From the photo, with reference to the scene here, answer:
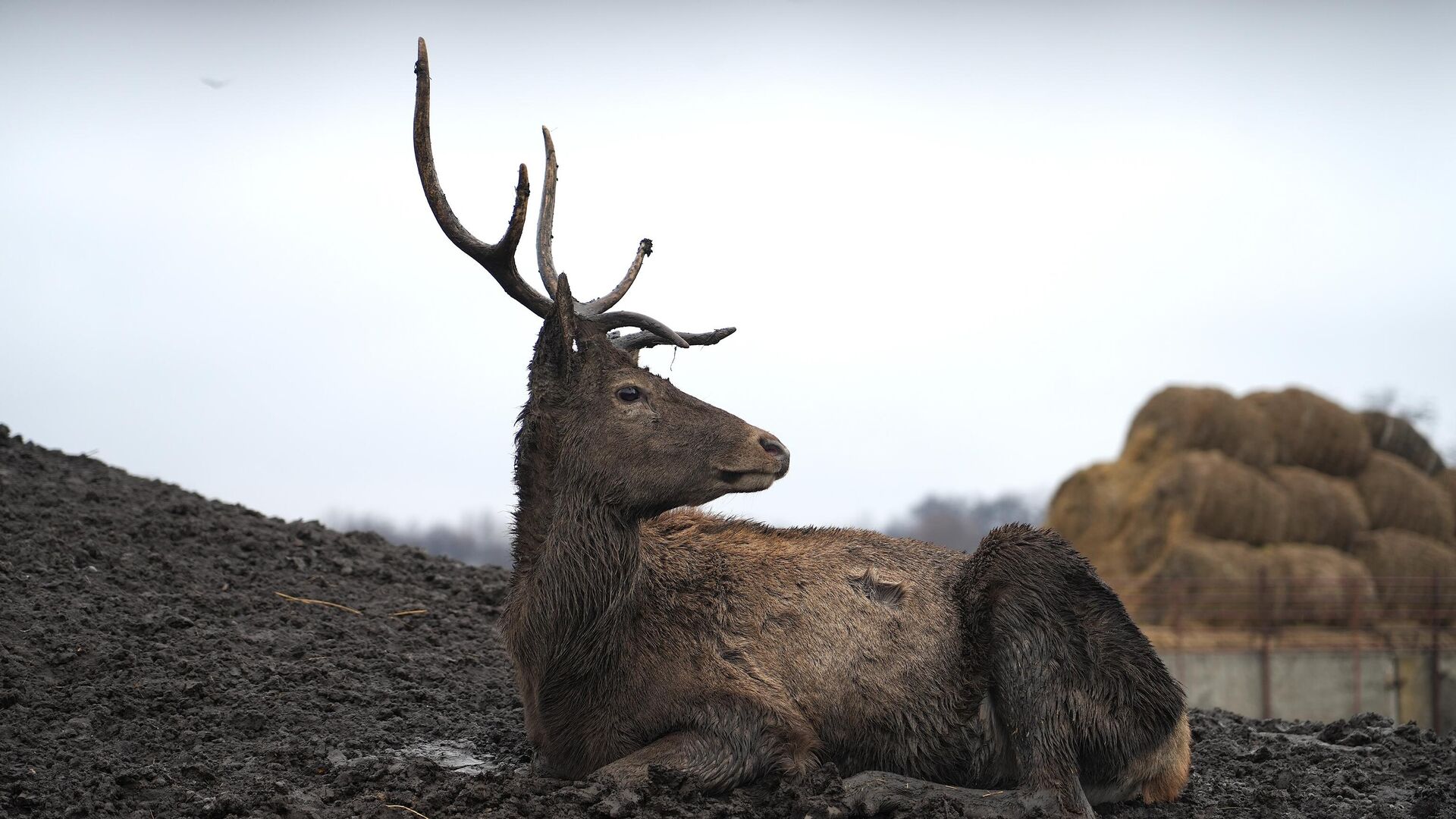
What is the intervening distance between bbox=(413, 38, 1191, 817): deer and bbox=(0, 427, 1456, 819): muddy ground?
0.99 ft

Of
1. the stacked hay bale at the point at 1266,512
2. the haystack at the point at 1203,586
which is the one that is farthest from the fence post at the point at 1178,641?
the stacked hay bale at the point at 1266,512

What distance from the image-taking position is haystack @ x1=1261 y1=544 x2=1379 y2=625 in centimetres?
2473

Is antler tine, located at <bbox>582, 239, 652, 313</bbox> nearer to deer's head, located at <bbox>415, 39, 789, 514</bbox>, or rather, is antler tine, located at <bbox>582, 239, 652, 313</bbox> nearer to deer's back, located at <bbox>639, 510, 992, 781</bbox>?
deer's head, located at <bbox>415, 39, 789, 514</bbox>

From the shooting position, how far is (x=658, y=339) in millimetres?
6652

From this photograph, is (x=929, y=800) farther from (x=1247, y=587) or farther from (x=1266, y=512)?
(x=1266, y=512)

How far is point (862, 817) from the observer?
568 centimetres

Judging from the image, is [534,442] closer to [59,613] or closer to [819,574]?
[819,574]

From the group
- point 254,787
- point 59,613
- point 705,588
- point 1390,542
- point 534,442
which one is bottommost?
point 254,787

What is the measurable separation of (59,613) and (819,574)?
533 cm

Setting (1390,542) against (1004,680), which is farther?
(1390,542)

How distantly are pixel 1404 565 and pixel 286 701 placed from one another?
2723cm

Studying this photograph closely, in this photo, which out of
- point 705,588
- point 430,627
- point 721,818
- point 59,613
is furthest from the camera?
point 430,627

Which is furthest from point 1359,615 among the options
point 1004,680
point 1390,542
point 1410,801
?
point 1004,680

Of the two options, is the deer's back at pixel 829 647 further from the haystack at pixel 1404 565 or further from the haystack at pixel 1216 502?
the haystack at pixel 1404 565
